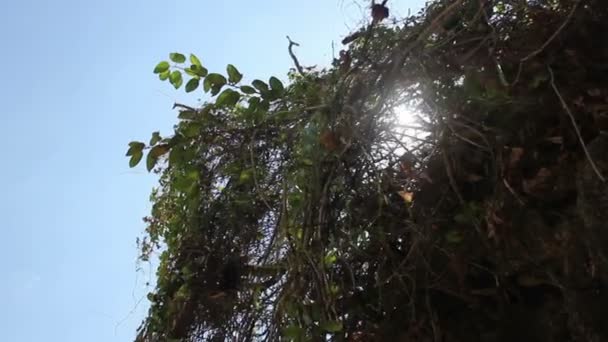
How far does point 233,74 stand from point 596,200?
1077 mm

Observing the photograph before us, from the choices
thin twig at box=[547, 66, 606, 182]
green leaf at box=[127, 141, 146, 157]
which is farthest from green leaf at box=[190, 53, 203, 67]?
thin twig at box=[547, 66, 606, 182]

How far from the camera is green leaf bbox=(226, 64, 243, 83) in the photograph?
194cm

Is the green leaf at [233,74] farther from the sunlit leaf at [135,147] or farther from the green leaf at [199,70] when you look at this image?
the sunlit leaf at [135,147]

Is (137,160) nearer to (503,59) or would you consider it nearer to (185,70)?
(185,70)

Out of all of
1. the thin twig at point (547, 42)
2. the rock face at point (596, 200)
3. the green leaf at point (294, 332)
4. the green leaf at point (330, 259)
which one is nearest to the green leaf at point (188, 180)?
the green leaf at point (330, 259)

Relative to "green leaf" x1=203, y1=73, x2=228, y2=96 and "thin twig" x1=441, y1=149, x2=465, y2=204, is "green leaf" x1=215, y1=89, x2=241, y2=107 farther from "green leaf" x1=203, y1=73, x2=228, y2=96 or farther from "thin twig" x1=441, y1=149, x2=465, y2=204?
"thin twig" x1=441, y1=149, x2=465, y2=204

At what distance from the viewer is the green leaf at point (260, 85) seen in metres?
→ 1.94

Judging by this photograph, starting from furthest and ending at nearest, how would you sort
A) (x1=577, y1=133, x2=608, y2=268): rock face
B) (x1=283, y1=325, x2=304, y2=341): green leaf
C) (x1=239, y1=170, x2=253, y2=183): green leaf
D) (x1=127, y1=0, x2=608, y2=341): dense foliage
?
(x1=239, y1=170, x2=253, y2=183): green leaf, (x1=283, y1=325, x2=304, y2=341): green leaf, (x1=127, y1=0, x2=608, y2=341): dense foliage, (x1=577, y1=133, x2=608, y2=268): rock face

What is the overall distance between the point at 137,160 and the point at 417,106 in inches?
34.8

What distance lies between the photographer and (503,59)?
1.83 m

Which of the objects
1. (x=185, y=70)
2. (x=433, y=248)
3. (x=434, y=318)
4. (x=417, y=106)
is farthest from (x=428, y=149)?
(x=185, y=70)

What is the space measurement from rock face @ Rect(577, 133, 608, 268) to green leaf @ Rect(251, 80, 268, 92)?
0.92 metres

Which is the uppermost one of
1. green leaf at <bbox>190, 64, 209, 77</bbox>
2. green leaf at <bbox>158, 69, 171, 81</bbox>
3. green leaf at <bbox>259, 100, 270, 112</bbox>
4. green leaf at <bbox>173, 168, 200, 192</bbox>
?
green leaf at <bbox>158, 69, 171, 81</bbox>

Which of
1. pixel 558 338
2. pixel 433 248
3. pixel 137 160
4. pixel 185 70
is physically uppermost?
pixel 185 70
